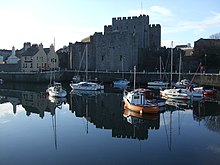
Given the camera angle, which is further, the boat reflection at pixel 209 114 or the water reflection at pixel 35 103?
the water reflection at pixel 35 103

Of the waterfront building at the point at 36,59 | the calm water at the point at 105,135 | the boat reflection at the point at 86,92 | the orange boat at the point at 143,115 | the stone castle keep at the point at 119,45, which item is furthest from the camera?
the waterfront building at the point at 36,59

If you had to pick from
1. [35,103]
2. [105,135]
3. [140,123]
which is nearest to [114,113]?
[140,123]

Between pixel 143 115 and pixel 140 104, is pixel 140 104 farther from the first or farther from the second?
pixel 143 115

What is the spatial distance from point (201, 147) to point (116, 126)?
408cm

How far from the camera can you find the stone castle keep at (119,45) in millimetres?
36188

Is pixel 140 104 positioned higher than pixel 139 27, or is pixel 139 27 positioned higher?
pixel 139 27

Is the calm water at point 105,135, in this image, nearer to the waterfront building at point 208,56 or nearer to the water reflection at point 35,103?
the water reflection at point 35,103

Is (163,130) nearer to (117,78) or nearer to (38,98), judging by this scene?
(38,98)

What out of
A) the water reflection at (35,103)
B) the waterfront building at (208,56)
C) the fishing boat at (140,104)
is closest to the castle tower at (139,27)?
the waterfront building at (208,56)

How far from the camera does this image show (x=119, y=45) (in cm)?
3647

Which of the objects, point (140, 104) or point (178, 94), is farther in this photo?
point (178, 94)

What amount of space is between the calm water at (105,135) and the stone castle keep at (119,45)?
18482 mm

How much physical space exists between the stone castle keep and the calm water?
18.5m

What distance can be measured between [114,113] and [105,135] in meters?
4.65
